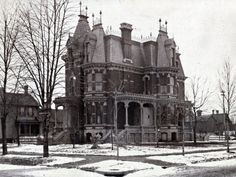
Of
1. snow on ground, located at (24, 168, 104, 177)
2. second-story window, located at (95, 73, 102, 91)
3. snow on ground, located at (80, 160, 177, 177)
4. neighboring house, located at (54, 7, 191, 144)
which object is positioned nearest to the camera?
snow on ground, located at (24, 168, 104, 177)

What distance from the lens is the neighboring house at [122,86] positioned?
155 feet

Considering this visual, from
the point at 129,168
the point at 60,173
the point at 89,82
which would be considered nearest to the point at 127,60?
the point at 89,82

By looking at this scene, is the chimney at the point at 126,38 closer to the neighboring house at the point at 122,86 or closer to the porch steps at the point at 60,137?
the neighboring house at the point at 122,86

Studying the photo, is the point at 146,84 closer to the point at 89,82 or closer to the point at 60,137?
the point at 89,82

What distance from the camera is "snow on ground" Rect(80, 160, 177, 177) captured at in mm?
17206

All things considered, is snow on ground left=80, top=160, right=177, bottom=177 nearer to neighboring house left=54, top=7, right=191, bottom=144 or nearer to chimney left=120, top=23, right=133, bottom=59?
neighboring house left=54, top=7, right=191, bottom=144

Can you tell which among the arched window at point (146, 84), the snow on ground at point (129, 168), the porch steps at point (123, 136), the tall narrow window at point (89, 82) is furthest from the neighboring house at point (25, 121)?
the snow on ground at point (129, 168)

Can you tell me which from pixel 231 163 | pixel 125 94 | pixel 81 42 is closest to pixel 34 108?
pixel 81 42

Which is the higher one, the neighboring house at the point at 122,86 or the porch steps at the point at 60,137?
the neighboring house at the point at 122,86

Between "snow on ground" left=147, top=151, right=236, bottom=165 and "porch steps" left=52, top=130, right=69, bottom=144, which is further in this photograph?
"porch steps" left=52, top=130, right=69, bottom=144

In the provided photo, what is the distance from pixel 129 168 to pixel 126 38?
35020 mm

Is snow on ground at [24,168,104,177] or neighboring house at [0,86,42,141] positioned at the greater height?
neighboring house at [0,86,42,141]

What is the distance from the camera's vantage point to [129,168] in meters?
18.2

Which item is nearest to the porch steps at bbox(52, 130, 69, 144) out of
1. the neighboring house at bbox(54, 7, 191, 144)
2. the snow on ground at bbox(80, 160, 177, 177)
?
the neighboring house at bbox(54, 7, 191, 144)
